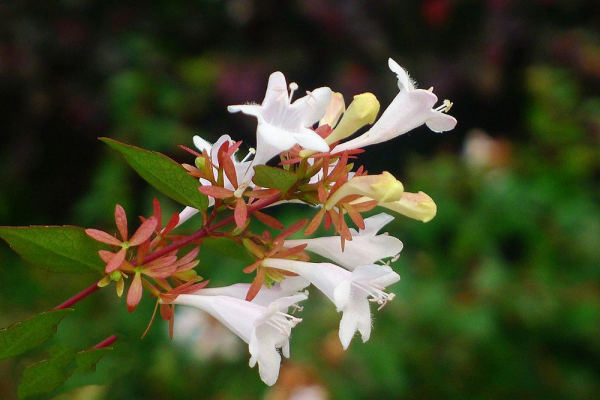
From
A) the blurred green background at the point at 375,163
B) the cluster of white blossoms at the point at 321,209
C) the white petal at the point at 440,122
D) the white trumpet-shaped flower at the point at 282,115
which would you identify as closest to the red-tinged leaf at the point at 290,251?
the cluster of white blossoms at the point at 321,209

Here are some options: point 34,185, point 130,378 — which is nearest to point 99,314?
point 130,378

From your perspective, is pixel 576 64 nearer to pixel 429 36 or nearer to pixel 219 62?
pixel 429 36

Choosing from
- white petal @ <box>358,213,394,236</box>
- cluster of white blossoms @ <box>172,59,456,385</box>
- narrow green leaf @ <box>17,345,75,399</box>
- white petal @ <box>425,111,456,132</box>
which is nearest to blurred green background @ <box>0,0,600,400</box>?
narrow green leaf @ <box>17,345,75,399</box>

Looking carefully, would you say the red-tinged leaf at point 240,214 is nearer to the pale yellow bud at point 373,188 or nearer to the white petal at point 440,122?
the pale yellow bud at point 373,188

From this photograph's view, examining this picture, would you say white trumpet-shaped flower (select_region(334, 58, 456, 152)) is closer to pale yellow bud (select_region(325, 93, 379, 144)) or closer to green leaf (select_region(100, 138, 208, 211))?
pale yellow bud (select_region(325, 93, 379, 144))

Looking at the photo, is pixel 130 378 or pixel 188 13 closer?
pixel 130 378

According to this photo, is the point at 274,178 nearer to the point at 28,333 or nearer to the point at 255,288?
the point at 255,288

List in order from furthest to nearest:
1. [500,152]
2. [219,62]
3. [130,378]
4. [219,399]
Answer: [219,62], [500,152], [130,378], [219,399]
